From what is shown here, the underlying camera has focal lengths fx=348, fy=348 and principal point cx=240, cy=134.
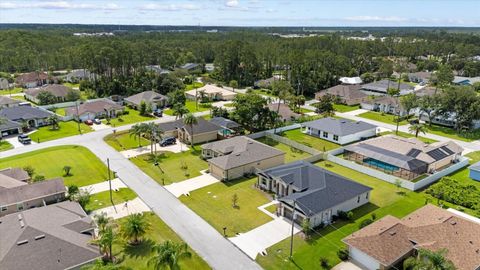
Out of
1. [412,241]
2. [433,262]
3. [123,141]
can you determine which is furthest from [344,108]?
[433,262]

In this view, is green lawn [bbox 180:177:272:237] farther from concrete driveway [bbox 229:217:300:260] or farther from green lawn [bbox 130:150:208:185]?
green lawn [bbox 130:150:208:185]

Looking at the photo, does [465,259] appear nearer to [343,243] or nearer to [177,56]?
[343,243]

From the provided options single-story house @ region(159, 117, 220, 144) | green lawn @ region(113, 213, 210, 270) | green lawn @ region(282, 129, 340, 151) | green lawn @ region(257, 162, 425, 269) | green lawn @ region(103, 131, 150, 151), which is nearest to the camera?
green lawn @ region(113, 213, 210, 270)

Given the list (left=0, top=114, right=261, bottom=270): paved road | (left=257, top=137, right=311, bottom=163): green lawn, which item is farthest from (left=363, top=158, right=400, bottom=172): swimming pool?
(left=0, top=114, right=261, bottom=270): paved road

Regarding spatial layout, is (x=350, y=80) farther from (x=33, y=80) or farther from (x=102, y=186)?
(x=33, y=80)

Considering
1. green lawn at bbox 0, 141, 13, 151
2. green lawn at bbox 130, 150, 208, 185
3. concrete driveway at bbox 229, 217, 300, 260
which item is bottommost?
concrete driveway at bbox 229, 217, 300, 260

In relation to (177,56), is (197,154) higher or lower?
lower

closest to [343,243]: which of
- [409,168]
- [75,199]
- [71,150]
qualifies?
[409,168]
